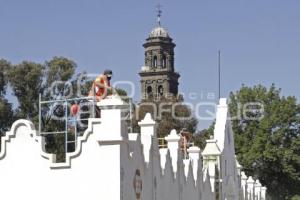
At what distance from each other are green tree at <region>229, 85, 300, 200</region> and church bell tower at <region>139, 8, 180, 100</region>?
43743mm

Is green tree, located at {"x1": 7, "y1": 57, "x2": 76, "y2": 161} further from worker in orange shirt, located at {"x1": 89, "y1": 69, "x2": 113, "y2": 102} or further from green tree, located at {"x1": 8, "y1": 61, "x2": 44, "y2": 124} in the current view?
worker in orange shirt, located at {"x1": 89, "y1": 69, "x2": 113, "y2": 102}

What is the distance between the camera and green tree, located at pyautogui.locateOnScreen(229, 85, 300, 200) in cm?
6406

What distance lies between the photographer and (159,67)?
4498 inches

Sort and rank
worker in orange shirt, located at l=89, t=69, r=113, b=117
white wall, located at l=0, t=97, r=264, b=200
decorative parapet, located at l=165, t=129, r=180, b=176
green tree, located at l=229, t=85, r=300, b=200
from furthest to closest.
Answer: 1. green tree, located at l=229, t=85, r=300, b=200
2. decorative parapet, located at l=165, t=129, r=180, b=176
3. worker in orange shirt, located at l=89, t=69, r=113, b=117
4. white wall, located at l=0, t=97, r=264, b=200

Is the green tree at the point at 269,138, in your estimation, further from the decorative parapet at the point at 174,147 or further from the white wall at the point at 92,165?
the white wall at the point at 92,165

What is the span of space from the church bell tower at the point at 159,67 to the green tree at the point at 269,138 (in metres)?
43.7

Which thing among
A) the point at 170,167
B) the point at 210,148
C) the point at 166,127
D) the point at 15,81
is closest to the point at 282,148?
the point at 166,127

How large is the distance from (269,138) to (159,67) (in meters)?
50.5

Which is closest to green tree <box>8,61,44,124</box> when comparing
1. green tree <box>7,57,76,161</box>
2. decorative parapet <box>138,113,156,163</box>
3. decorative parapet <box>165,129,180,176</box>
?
green tree <box>7,57,76,161</box>

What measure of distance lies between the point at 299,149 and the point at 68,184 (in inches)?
1848

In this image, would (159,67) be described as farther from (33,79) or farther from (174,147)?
(174,147)

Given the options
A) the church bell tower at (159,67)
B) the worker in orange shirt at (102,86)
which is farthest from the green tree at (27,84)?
the church bell tower at (159,67)

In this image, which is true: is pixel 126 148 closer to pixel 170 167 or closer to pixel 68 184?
pixel 68 184

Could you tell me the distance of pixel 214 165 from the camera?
3481cm
